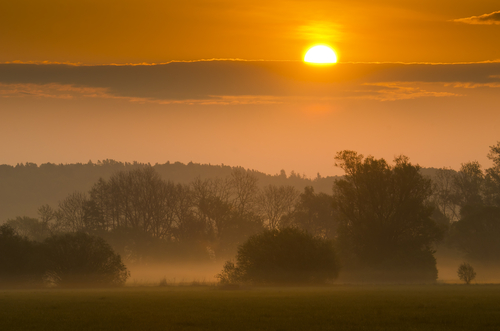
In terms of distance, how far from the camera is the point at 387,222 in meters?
78.8

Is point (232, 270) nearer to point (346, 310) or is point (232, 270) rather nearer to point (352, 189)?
point (352, 189)

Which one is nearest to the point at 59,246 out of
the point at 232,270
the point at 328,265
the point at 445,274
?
the point at 232,270

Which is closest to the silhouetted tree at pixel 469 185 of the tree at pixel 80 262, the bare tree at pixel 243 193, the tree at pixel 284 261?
the bare tree at pixel 243 193

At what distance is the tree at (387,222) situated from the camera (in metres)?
74.9

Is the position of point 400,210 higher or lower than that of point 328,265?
higher

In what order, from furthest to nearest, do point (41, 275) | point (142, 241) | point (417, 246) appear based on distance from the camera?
point (142, 241), point (417, 246), point (41, 275)

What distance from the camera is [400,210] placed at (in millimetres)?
78750

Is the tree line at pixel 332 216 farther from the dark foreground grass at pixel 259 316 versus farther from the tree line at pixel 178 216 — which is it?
the dark foreground grass at pixel 259 316

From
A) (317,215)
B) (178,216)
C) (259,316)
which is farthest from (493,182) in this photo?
(259,316)

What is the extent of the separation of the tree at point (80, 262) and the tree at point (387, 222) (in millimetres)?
33938

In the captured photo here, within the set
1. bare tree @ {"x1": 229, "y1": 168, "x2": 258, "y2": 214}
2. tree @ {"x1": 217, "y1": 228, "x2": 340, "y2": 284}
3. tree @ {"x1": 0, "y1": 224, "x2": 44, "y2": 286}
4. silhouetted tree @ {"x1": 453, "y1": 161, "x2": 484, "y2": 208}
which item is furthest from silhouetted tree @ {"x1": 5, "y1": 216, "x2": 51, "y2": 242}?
silhouetted tree @ {"x1": 453, "y1": 161, "x2": 484, "y2": 208}

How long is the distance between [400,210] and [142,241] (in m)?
53.0

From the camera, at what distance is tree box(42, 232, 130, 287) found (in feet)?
202

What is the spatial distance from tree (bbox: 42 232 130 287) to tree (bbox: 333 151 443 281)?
33.9m
